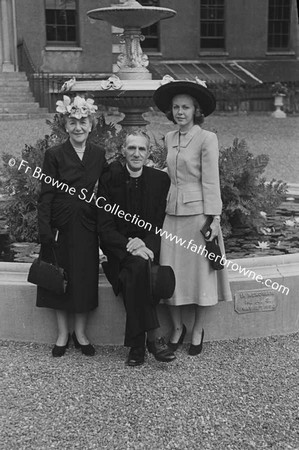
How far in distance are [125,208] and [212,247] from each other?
603 mm

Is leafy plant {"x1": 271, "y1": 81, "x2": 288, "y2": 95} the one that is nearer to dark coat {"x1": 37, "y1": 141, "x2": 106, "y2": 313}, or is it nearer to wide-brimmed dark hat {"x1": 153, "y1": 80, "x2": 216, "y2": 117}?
wide-brimmed dark hat {"x1": 153, "y1": 80, "x2": 216, "y2": 117}

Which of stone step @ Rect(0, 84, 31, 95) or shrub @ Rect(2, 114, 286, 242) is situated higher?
stone step @ Rect(0, 84, 31, 95)

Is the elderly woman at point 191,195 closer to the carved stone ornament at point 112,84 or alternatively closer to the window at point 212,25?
the carved stone ornament at point 112,84

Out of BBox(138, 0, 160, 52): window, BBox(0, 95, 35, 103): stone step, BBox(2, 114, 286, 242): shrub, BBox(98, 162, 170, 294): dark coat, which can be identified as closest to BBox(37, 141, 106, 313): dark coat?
BBox(98, 162, 170, 294): dark coat

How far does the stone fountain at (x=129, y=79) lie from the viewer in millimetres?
→ 6293

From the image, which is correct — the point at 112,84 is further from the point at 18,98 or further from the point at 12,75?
the point at 12,75

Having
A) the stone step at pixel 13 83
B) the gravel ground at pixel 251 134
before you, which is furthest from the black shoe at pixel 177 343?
the stone step at pixel 13 83

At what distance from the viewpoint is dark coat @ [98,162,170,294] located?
13.6 feet

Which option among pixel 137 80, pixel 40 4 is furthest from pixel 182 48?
pixel 137 80

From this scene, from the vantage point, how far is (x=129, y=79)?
6734 mm

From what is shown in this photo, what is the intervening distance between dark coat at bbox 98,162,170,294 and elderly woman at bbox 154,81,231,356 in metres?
0.10

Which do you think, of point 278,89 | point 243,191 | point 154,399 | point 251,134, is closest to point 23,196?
point 243,191

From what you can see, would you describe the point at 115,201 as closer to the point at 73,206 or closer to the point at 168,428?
the point at 73,206

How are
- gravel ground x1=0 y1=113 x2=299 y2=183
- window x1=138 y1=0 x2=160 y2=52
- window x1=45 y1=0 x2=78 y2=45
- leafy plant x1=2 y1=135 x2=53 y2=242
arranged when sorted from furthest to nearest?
window x1=138 y1=0 x2=160 y2=52 < window x1=45 y1=0 x2=78 y2=45 < gravel ground x1=0 y1=113 x2=299 y2=183 < leafy plant x1=2 y1=135 x2=53 y2=242
